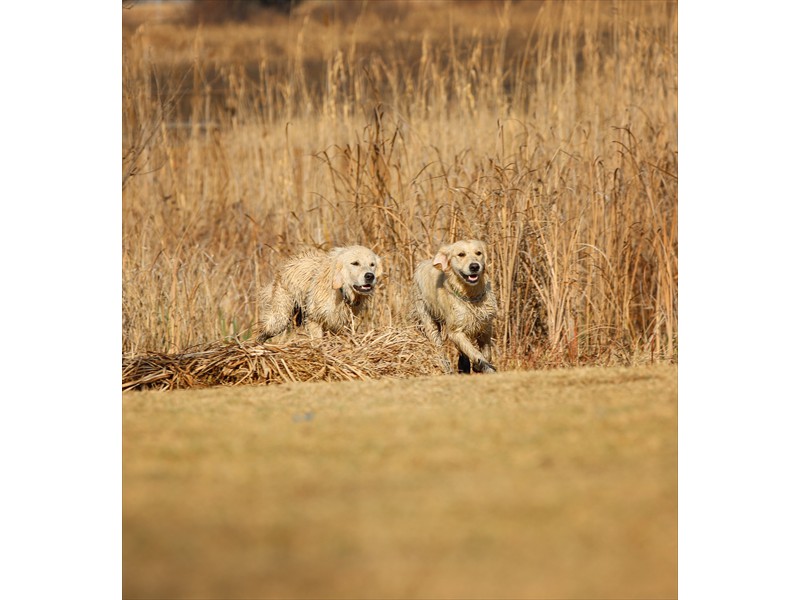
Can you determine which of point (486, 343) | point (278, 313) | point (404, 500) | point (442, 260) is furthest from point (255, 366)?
point (404, 500)

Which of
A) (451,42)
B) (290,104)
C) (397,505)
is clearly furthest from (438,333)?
(397,505)

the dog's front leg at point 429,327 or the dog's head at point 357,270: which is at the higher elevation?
the dog's head at point 357,270

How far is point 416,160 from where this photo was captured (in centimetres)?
541

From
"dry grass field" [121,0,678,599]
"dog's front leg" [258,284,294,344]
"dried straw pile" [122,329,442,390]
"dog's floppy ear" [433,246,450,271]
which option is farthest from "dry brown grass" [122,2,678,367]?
"dried straw pile" [122,329,442,390]

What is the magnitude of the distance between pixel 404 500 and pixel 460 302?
2.38 meters

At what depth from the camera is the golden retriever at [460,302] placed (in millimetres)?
4305

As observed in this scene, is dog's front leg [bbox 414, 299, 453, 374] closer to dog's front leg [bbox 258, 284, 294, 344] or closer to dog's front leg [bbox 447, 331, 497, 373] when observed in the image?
dog's front leg [bbox 447, 331, 497, 373]

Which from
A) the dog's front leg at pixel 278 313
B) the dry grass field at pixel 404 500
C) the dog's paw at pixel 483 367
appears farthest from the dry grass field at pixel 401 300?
the dog's front leg at pixel 278 313

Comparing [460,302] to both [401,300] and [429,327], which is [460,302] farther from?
[401,300]

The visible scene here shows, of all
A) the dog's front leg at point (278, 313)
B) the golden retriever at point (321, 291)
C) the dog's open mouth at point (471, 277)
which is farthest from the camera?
the dog's front leg at point (278, 313)

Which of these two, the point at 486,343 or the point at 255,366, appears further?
the point at 486,343

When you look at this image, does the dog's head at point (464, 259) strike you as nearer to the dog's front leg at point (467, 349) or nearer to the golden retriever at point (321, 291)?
the dog's front leg at point (467, 349)

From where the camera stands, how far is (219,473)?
228 centimetres

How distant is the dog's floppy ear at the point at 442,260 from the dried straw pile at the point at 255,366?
50cm
